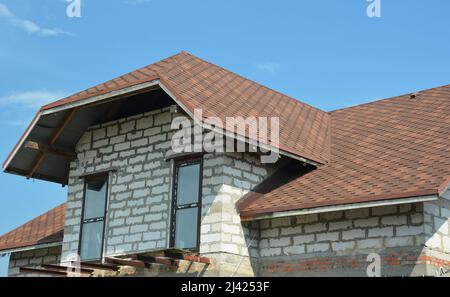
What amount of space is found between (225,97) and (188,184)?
2.05m

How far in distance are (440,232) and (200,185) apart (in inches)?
165

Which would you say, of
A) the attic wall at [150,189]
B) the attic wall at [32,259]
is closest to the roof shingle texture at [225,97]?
the attic wall at [150,189]

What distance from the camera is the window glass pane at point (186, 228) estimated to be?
12973mm

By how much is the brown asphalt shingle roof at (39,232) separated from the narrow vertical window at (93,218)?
183cm

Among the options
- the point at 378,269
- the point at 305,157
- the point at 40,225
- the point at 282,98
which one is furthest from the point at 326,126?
the point at 40,225

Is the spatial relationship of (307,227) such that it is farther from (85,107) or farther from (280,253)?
(85,107)

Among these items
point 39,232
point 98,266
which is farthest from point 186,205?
point 39,232

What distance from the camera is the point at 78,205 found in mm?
15039

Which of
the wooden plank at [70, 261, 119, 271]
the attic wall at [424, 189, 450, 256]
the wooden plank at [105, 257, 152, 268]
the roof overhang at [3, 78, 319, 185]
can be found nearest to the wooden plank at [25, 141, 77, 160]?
the roof overhang at [3, 78, 319, 185]

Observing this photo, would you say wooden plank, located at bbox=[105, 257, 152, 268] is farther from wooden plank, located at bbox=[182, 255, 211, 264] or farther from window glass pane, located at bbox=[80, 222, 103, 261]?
window glass pane, located at bbox=[80, 222, 103, 261]

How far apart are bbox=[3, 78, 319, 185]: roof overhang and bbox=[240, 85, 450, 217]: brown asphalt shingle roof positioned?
786mm

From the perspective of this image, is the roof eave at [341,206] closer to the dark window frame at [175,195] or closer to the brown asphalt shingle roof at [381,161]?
the brown asphalt shingle roof at [381,161]

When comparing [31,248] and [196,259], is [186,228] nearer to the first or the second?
[196,259]
